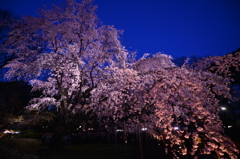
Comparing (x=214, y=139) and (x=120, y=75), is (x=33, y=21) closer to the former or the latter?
A: (x=120, y=75)

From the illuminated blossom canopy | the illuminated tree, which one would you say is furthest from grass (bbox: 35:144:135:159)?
the illuminated tree

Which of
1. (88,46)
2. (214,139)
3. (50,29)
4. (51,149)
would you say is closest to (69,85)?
(88,46)

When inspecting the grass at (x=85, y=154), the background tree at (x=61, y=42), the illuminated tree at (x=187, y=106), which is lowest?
the grass at (x=85, y=154)

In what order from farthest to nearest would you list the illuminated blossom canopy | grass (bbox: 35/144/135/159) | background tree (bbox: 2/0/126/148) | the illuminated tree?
grass (bbox: 35/144/135/159), background tree (bbox: 2/0/126/148), the illuminated blossom canopy, the illuminated tree

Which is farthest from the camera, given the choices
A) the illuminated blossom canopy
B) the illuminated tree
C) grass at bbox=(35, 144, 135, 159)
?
grass at bbox=(35, 144, 135, 159)

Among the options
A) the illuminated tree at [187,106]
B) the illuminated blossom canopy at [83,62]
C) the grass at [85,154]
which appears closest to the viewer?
the illuminated tree at [187,106]

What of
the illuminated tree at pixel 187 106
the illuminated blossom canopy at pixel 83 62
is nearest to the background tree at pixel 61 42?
the illuminated blossom canopy at pixel 83 62

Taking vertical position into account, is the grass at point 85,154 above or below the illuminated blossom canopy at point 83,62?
below

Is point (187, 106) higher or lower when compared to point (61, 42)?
lower

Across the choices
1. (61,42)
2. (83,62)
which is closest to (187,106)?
(83,62)

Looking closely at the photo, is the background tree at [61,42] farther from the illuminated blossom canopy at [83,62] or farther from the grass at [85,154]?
the grass at [85,154]

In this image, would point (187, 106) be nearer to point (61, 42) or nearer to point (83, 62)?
point (83, 62)

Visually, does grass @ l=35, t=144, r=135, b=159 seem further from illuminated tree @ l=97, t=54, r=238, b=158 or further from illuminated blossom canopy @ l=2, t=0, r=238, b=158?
illuminated tree @ l=97, t=54, r=238, b=158

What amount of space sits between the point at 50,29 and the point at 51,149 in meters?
8.02
